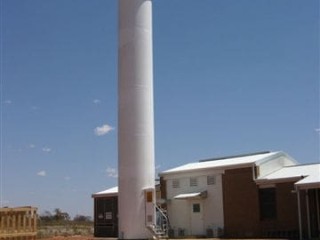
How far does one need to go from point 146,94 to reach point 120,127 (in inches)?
89.4

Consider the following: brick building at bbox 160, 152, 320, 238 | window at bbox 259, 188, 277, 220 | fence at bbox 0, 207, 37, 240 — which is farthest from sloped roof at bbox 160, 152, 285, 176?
fence at bbox 0, 207, 37, 240

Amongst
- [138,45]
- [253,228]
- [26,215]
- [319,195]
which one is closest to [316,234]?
[319,195]

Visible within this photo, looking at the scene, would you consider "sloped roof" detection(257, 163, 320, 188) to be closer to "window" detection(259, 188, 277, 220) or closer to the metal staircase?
"window" detection(259, 188, 277, 220)

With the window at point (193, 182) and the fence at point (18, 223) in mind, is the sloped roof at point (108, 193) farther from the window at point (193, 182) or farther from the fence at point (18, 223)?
the fence at point (18, 223)

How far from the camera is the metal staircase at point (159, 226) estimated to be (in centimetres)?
2817

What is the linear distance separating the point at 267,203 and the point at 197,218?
19.6ft

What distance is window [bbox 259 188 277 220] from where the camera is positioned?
1328 inches

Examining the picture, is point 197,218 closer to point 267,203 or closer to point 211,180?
point 211,180

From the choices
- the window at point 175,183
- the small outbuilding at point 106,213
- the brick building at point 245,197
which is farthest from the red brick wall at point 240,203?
the small outbuilding at point 106,213

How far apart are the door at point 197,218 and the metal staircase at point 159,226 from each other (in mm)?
8333

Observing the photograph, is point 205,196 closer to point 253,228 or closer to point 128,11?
point 253,228

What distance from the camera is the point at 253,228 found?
34.5 meters

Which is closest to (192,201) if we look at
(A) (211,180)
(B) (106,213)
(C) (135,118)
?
(A) (211,180)

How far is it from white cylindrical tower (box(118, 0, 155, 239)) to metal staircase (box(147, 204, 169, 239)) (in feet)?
1.08
